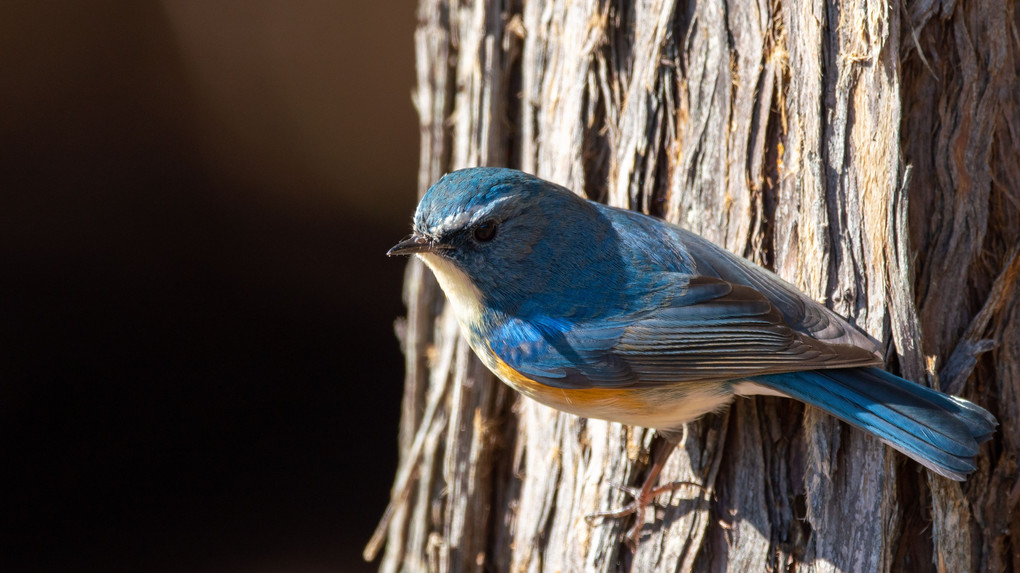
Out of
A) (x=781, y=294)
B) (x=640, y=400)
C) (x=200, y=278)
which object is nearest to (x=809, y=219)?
(x=781, y=294)

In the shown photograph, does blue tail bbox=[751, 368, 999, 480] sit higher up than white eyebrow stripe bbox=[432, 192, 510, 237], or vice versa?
white eyebrow stripe bbox=[432, 192, 510, 237]

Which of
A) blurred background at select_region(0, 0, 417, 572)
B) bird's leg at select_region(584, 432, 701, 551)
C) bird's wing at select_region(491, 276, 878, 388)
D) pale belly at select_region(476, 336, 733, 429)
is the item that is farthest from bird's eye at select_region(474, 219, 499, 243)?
blurred background at select_region(0, 0, 417, 572)

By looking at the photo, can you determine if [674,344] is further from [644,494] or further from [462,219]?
[462,219]

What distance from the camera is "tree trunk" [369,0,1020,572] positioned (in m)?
2.73

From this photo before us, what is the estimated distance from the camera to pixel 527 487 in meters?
3.48

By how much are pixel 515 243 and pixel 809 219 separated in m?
0.95

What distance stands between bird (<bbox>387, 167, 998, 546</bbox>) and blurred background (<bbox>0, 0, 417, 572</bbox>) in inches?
103

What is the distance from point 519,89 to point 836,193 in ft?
4.78

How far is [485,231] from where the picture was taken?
285 cm

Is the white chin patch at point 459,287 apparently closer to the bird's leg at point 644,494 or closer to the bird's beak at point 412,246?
the bird's beak at point 412,246

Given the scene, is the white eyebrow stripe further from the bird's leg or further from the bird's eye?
the bird's leg

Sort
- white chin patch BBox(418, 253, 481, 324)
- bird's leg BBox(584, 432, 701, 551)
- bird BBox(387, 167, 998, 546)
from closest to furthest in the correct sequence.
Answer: bird BBox(387, 167, 998, 546) < white chin patch BBox(418, 253, 481, 324) < bird's leg BBox(584, 432, 701, 551)

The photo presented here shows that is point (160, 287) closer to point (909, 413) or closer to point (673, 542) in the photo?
point (673, 542)

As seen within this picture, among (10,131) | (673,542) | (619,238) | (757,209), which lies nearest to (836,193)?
(757,209)
